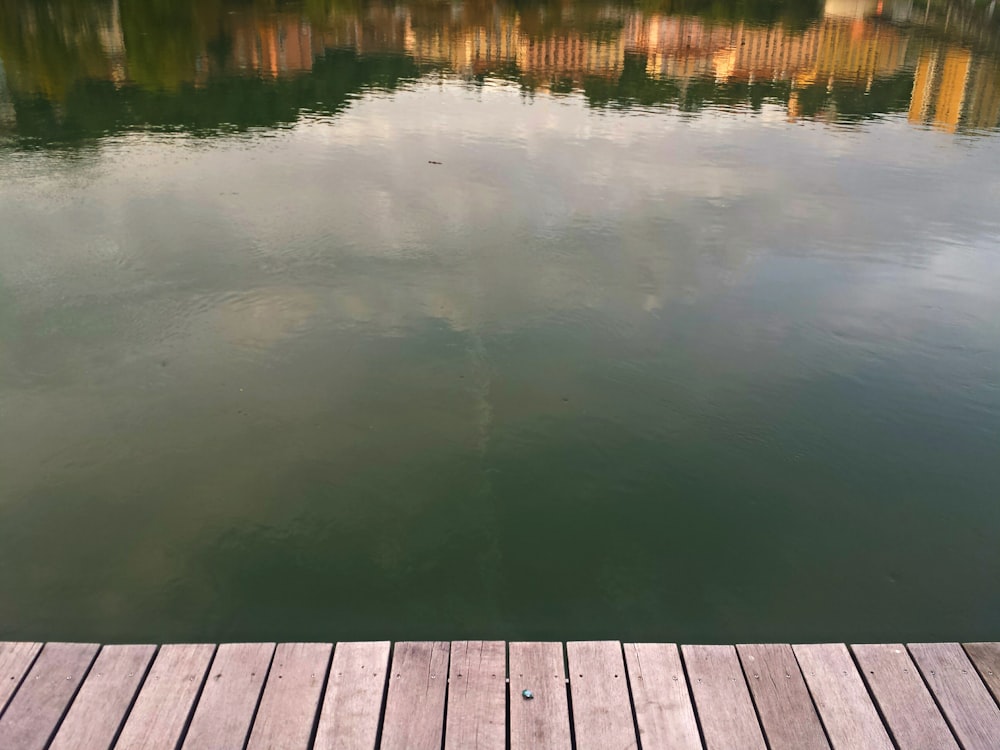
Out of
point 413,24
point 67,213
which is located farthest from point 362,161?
point 413,24

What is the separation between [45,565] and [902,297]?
7473 mm

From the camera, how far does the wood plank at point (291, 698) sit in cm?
A: 300

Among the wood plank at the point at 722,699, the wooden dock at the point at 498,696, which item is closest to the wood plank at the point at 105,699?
the wooden dock at the point at 498,696

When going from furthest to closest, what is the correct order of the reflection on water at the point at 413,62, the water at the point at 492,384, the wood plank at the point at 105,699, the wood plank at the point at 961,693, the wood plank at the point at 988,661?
the reflection on water at the point at 413,62 → the water at the point at 492,384 → the wood plank at the point at 988,661 → the wood plank at the point at 961,693 → the wood plank at the point at 105,699

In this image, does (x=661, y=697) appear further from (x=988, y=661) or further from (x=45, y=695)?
(x=45, y=695)

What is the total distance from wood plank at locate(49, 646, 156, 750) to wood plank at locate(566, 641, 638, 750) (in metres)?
1.78

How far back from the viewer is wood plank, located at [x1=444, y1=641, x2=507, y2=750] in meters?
3.01

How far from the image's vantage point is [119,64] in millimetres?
19328

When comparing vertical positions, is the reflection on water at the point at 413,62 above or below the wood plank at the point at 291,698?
above

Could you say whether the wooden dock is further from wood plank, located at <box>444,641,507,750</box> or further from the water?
the water

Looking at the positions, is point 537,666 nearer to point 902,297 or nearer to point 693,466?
point 693,466

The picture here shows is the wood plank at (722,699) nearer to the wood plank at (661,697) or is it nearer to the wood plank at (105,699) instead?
the wood plank at (661,697)

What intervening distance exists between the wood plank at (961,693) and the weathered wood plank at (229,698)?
2.78 m

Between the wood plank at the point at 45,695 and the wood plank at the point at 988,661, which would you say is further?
the wood plank at the point at 988,661
